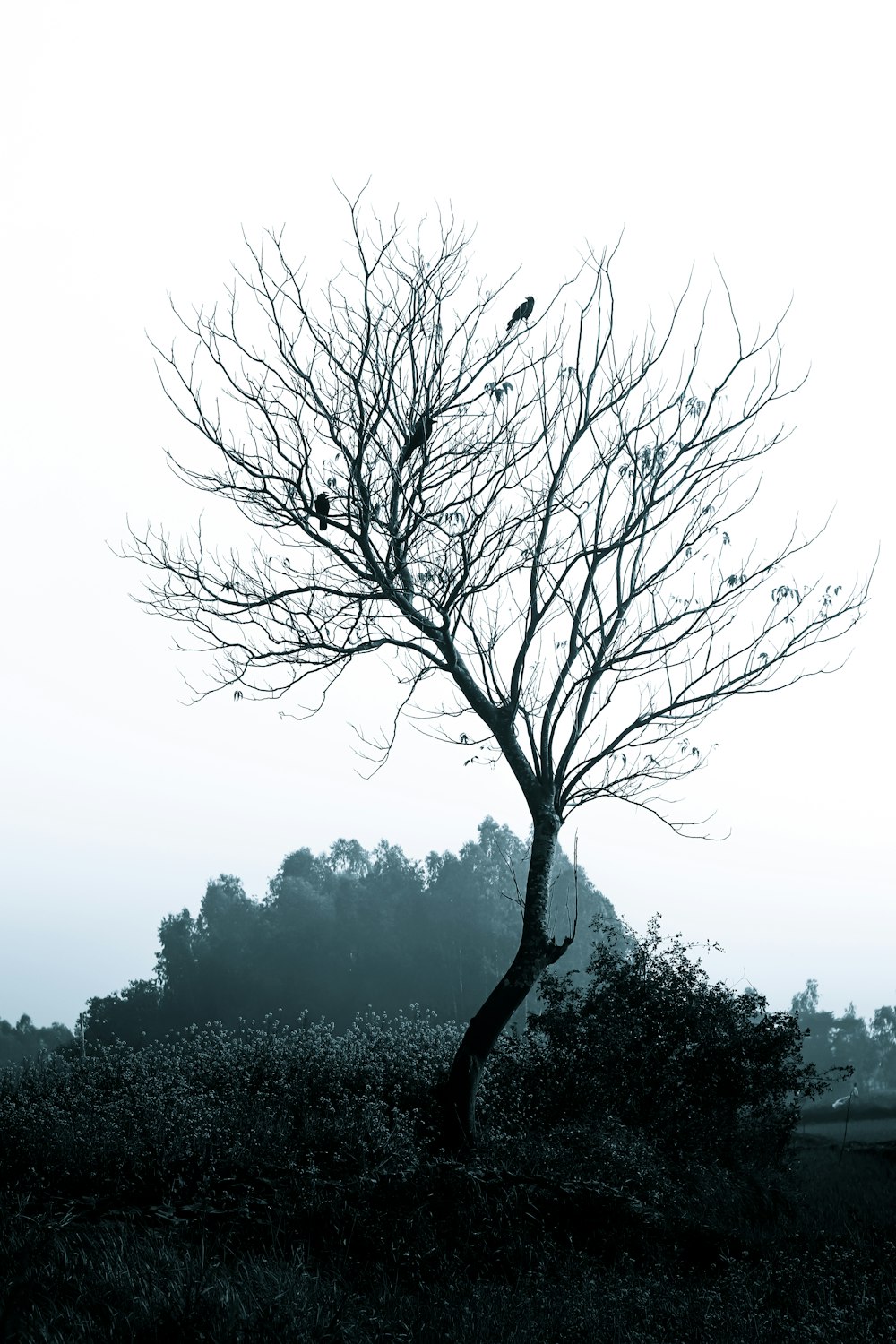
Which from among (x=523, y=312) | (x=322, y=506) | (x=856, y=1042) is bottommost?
(x=856, y=1042)

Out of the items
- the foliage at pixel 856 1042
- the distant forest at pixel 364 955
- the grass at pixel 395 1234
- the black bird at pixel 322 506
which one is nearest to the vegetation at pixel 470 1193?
the grass at pixel 395 1234

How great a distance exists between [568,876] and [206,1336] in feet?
127

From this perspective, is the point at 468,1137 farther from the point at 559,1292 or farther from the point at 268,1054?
the point at 268,1054

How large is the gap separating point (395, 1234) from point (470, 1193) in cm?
88

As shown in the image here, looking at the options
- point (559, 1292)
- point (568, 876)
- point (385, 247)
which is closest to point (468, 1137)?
point (559, 1292)

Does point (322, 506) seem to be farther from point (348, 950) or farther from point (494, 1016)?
point (348, 950)

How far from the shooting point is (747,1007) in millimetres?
13633

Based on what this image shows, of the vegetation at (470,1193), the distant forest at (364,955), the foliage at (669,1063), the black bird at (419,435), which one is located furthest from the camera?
the distant forest at (364,955)

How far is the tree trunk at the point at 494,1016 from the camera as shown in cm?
959

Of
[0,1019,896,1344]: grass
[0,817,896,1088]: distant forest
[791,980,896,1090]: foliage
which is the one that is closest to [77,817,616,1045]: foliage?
[0,817,896,1088]: distant forest

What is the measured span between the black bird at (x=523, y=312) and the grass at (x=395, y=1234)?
8124 millimetres

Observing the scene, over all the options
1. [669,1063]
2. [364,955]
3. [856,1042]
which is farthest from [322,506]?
[856,1042]

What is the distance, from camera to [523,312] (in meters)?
10.2

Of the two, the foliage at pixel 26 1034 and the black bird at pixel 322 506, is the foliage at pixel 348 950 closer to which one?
the foliage at pixel 26 1034
